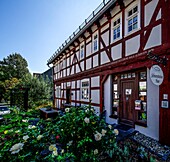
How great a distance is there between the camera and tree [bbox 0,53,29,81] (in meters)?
32.4

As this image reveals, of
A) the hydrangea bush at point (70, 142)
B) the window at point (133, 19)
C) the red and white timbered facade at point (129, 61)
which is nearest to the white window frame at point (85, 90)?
the red and white timbered facade at point (129, 61)

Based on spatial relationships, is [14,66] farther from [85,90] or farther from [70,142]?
[70,142]

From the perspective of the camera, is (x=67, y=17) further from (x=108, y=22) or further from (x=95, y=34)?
(x=108, y=22)

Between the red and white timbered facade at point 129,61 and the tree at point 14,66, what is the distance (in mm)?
27977

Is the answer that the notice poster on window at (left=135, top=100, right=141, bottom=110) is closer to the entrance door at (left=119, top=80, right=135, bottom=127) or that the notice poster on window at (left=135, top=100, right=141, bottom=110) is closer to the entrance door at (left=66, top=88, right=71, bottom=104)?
the entrance door at (left=119, top=80, right=135, bottom=127)

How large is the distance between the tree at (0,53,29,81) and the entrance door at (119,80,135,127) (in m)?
30.3

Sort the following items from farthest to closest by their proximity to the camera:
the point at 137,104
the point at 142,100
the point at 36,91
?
the point at 36,91 < the point at 137,104 < the point at 142,100

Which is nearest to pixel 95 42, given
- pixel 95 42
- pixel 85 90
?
pixel 95 42

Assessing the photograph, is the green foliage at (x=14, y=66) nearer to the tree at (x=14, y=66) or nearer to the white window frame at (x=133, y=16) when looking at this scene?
the tree at (x=14, y=66)

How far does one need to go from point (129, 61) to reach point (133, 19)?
1.68 meters

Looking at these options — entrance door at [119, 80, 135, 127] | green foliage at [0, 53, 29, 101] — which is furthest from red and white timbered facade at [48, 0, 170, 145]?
green foliage at [0, 53, 29, 101]

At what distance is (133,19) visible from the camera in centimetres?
558

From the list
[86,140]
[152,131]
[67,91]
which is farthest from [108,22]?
[67,91]

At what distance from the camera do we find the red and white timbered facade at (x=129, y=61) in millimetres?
4223
